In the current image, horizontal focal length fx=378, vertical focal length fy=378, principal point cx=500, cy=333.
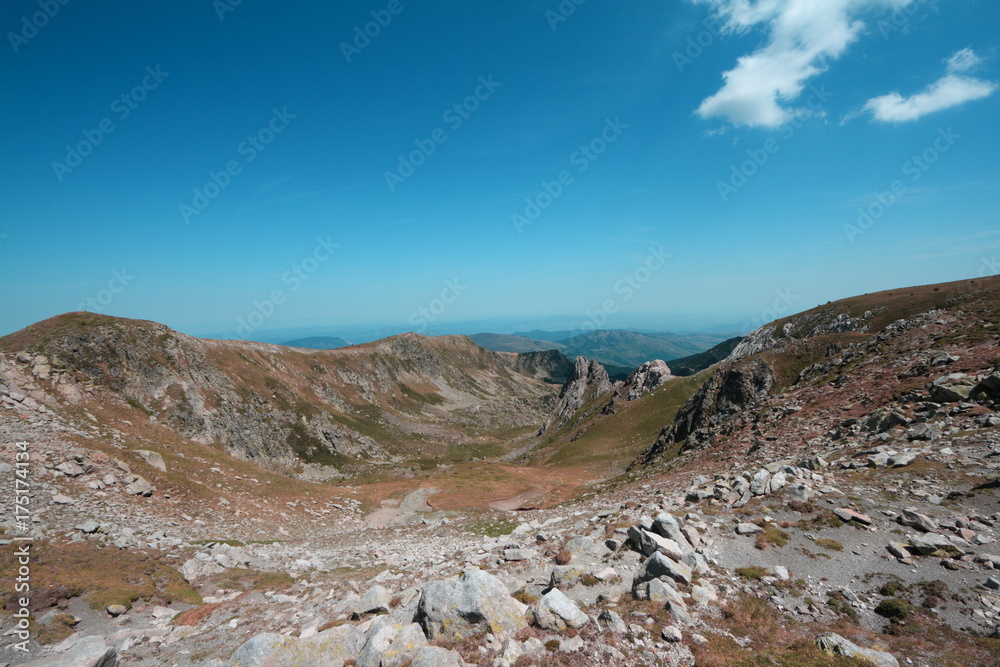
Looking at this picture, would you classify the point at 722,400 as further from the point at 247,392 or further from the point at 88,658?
the point at 247,392

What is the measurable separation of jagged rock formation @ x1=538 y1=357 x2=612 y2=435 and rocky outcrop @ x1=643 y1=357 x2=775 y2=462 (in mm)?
68051

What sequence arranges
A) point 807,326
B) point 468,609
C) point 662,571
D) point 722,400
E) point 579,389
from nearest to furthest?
point 468,609
point 662,571
point 722,400
point 807,326
point 579,389

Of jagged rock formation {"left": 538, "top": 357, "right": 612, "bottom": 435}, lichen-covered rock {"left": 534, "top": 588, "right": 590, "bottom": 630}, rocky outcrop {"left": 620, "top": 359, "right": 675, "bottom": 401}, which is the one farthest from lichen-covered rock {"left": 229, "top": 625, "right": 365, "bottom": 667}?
jagged rock formation {"left": 538, "top": 357, "right": 612, "bottom": 435}

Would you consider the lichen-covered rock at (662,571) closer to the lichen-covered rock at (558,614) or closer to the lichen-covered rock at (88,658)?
the lichen-covered rock at (558,614)

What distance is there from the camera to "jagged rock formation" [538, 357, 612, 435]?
122938mm

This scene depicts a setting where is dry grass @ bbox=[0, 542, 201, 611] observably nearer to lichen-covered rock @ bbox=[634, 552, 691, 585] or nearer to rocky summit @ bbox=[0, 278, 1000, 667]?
rocky summit @ bbox=[0, 278, 1000, 667]

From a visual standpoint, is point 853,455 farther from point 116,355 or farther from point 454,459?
point 454,459

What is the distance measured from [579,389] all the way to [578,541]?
119534mm

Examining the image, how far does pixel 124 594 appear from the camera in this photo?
17.4 m

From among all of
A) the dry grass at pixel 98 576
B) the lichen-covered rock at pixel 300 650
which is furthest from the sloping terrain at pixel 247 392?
the lichen-covered rock at pixel 300 650

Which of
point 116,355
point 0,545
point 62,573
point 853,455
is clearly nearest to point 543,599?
point 853,455

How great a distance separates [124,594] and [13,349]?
58.2 m

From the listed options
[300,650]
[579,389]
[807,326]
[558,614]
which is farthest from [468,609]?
[579,389]

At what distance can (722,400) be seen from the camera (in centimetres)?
4453
